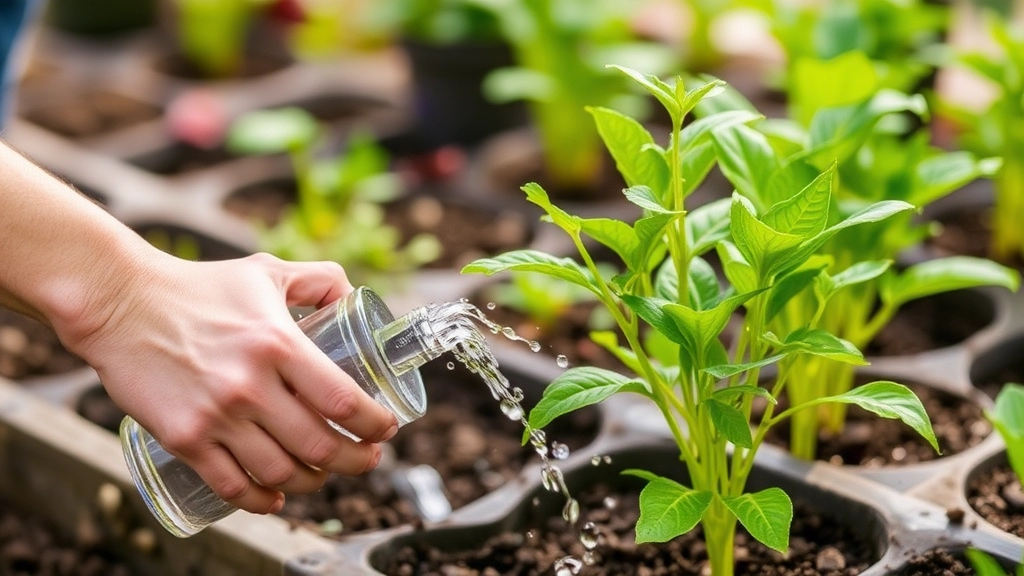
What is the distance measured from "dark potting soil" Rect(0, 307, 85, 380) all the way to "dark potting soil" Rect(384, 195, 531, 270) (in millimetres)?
583

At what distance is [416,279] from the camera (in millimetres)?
2000

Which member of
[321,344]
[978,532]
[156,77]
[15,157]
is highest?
[15,157]

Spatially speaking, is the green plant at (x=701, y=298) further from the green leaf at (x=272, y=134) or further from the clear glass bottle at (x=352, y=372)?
the green leaf at (x=272, y=134)

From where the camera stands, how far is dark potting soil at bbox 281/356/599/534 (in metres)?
1.57

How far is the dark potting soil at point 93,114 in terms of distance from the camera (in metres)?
2.68

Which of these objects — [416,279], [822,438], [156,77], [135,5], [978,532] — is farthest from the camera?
[135,5]

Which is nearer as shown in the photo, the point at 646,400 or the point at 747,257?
the point at 747,257

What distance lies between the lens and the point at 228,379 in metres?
1.00

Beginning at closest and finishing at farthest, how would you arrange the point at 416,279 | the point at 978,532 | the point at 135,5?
the point at 978,532 < the point at 416,279 < the point at 135,5

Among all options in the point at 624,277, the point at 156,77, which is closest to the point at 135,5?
the point at 156,77

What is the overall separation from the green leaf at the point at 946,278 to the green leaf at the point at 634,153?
0.37 meters

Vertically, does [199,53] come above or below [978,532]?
below

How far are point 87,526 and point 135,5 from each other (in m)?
1.93

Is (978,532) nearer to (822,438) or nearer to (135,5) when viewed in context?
Result: (822,438)
